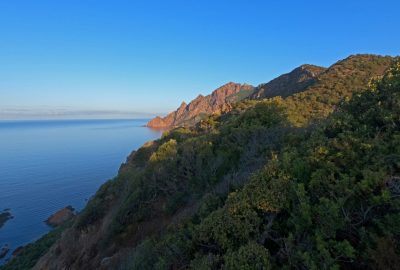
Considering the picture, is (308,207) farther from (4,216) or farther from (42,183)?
(42,183)

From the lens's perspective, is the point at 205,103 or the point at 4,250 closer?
the point at 4,250

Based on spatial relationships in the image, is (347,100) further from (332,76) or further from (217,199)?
(332,76)

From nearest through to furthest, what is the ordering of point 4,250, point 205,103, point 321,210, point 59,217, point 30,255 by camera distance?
point 321,210 → point 30,255 → point 4,250 → point 59,217 → point 205,103

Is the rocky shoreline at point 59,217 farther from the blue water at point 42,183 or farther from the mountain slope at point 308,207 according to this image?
the mountain slope at point 308,207

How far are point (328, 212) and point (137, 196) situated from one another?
1191 centimetres

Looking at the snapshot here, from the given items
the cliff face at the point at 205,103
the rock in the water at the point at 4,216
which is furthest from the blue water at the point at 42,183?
the cliff face at the point at 205,103

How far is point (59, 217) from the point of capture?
131ft

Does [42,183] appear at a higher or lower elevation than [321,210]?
lower

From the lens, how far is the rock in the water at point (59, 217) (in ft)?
127

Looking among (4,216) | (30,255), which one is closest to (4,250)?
(30,255)

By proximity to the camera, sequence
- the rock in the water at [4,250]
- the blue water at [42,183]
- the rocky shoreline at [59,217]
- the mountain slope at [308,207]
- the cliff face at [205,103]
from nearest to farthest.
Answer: the mountain slope at [308,207] < the rock in the water at [4,250] < the blue water at [42,183] < the rocky shoreline at [59,217] < the cliff face at [205,103]

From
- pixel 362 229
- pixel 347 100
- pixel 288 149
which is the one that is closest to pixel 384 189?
pixel 362 229

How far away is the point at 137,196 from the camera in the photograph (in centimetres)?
1563

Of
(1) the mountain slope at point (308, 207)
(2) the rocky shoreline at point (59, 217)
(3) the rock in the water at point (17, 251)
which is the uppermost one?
(1) the mountain slope at point (308, 207)
